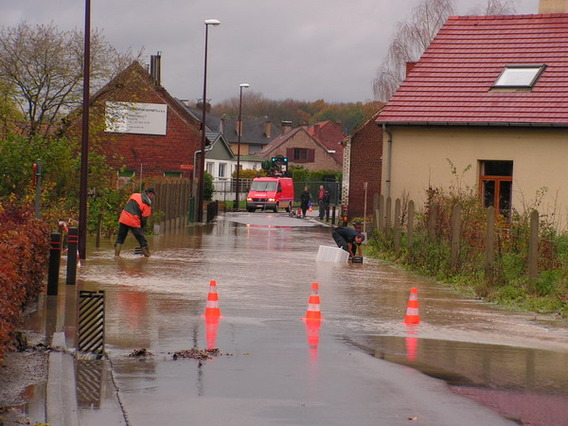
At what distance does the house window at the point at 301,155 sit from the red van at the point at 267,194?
146ft

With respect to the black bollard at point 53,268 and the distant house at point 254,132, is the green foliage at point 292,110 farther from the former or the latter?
the black bollard at point 53,268

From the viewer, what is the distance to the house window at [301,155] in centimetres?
11056

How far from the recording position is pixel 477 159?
29.3 metres

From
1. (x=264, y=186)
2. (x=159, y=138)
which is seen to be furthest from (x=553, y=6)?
(x=264, y=186)

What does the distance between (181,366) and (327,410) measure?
7.23 feet

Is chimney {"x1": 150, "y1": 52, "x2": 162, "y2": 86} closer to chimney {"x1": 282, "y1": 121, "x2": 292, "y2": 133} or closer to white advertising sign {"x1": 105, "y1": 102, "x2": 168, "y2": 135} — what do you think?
white advertising sign {"x1": 105, "y1": 102, "x2": 168, "y2": 135}

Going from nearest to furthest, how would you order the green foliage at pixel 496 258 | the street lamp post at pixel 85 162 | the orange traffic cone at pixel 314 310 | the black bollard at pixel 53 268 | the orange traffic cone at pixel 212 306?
the orange traffic cone at pixel 314 310, the orange traffic cone at pixel 212 306, the black bollard at pixel 53 268, the green foliage at pixel 496 258, the street lamp post at pixel 85 162

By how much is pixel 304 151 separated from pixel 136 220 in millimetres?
87640

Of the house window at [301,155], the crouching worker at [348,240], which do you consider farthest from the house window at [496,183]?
the house window at [301,155]

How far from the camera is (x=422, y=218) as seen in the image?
23.4 metres

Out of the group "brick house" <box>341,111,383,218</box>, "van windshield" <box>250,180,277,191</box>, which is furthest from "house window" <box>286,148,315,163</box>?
"brick house" <box>341,111,383,218</box>

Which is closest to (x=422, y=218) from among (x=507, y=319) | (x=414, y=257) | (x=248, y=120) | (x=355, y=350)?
(x=414, y=257)

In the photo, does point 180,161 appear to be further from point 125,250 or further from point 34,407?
point 34,407

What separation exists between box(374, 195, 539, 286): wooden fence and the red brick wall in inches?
983
